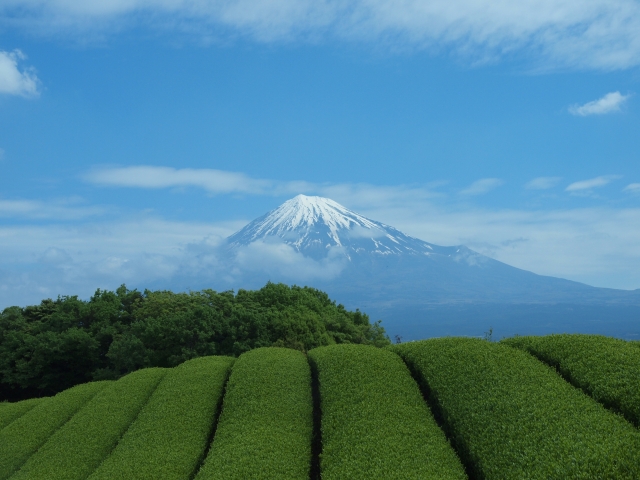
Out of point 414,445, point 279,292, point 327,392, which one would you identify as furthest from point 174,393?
point 279,292

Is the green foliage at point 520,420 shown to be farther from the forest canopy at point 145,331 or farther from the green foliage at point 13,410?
the green foliage at point 13,410

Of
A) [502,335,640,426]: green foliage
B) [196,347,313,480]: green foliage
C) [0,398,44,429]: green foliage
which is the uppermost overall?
[502,335,640,426]: green foliage

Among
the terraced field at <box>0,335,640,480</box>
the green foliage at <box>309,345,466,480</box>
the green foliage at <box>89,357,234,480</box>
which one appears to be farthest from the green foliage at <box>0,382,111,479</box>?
the green foliage at <box>309,345,466,480</box>

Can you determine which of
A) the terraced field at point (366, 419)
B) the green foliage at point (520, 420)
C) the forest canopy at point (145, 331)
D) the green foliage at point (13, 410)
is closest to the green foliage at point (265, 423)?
the terraced field at point (366, 419)

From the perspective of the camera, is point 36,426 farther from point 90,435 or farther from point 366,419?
point 366,419

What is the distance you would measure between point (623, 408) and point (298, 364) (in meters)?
11.5

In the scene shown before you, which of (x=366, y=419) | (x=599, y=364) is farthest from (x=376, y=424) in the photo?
(x=599, y=364)

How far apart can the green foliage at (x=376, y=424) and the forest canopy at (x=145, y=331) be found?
37.6 ft

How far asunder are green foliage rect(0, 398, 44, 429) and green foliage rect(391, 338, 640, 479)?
18539 millimetres

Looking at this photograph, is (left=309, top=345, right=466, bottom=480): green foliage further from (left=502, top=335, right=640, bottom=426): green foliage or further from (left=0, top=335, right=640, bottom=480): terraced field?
(left=502, top=335, right=640, bottom=426): green foliage

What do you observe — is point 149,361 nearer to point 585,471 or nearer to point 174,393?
point 174,393

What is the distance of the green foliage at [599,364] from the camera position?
44.5ft

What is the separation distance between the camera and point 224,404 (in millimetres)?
17766

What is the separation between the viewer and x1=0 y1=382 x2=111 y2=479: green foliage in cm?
1830
